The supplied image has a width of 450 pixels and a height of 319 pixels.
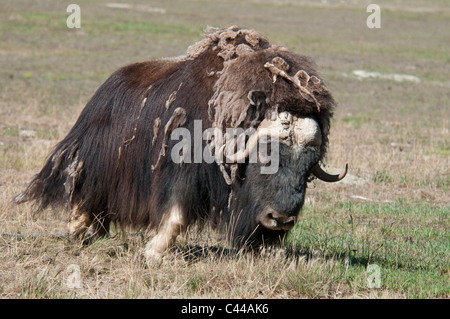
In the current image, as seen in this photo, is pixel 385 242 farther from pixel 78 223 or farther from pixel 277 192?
Answer: pixel 78 223

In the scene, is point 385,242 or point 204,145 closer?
point 204,145

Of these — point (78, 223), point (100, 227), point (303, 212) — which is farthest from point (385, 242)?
point (78, 223)

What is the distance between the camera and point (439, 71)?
21.8 metres

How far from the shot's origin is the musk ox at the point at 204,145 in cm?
449

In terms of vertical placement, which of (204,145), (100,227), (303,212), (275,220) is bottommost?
(303,212)

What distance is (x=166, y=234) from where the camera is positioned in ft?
15.5

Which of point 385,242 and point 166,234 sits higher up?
point 166,234

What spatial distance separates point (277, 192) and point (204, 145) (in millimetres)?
645

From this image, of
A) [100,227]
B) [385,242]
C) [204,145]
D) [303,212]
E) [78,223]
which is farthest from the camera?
[303,212]

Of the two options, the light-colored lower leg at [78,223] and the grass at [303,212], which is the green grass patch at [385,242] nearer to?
the grass at [303,212]

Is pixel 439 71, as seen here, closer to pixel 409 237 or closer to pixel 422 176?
pixel 422 176

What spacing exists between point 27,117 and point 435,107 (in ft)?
31.3

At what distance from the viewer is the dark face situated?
441cm
